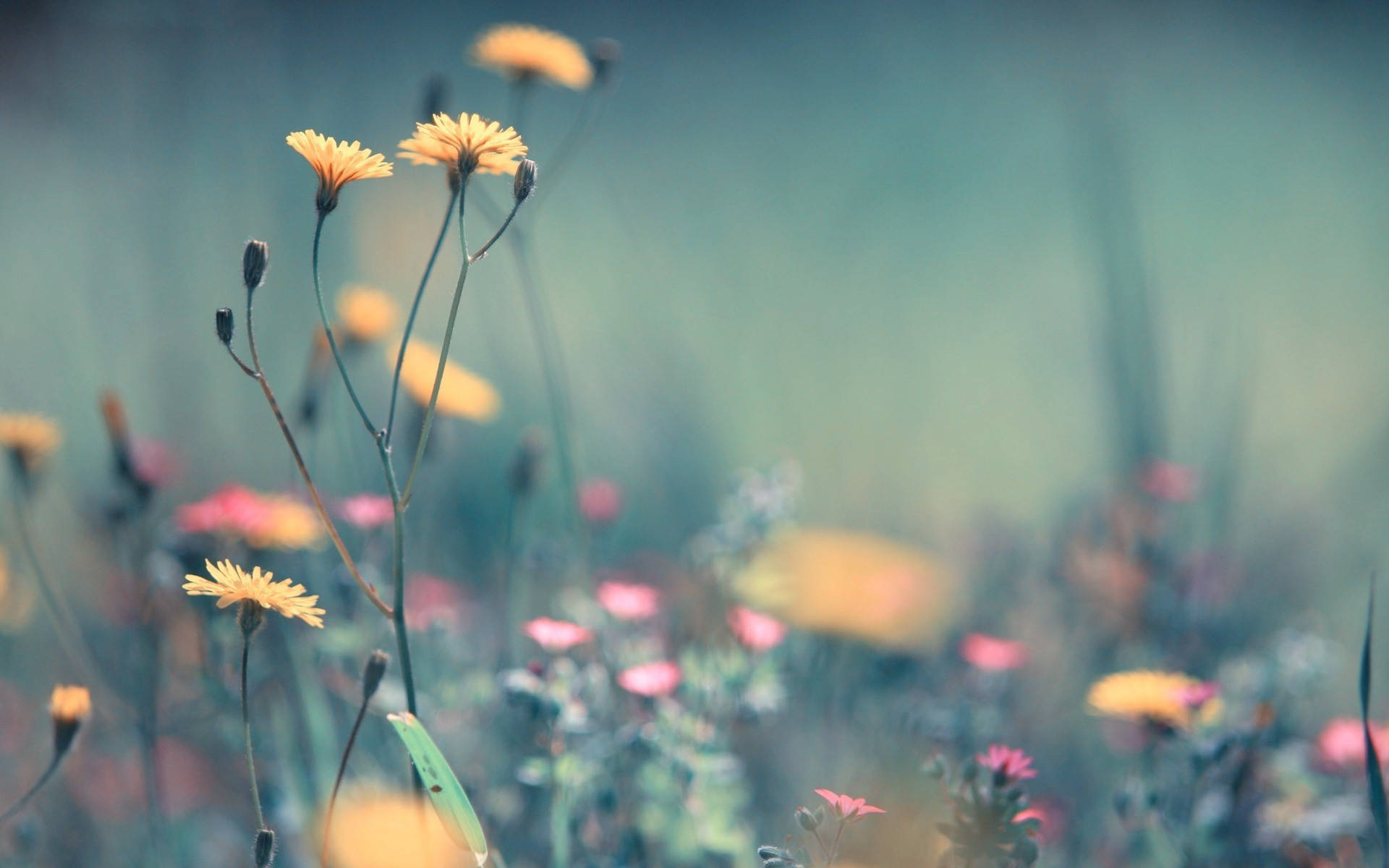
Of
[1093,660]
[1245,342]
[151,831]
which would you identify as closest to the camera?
[151,831]

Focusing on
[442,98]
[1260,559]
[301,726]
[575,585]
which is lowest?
[301,726]

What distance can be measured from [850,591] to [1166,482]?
1.71ft

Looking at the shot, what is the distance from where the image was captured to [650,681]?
83 centimetres

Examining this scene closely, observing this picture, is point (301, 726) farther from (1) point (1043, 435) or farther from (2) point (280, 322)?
(1) point (1043, 435)

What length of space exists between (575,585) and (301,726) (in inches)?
15.7

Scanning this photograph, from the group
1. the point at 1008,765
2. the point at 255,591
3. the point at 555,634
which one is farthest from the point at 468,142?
the point at 1008,765

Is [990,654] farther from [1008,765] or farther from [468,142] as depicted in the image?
[468,142]

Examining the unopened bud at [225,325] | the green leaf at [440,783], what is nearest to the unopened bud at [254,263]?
the unopened bud at [225,325]

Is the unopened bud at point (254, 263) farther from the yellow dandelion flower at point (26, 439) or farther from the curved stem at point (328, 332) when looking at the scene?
the yellow dandelion flower at point (26, 439)

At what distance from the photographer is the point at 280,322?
1917 mm

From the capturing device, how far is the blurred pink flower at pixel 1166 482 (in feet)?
4.21

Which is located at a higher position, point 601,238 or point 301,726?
point 601,238

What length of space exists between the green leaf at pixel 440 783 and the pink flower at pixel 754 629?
0.45 m

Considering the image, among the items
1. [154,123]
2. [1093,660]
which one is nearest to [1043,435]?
[1093,660]
